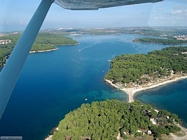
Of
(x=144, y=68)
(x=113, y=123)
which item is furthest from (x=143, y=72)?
(x=113, y=123)

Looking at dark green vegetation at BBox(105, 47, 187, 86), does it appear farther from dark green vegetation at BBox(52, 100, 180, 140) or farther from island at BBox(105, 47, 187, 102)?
dark green vegetation at BBox(52, 100, 180, 140)

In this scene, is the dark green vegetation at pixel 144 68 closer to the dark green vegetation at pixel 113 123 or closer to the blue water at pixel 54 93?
the blue water at pixel 54 93

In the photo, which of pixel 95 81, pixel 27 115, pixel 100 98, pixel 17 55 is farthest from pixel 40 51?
pixel 17 55

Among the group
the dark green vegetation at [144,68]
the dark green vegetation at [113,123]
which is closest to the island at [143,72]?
the dark green vegetation at [144,68]

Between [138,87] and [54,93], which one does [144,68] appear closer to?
[138,87]

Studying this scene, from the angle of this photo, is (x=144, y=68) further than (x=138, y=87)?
Yes

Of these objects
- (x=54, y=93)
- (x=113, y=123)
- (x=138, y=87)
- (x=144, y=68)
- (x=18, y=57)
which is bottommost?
(x=144, y=68)
